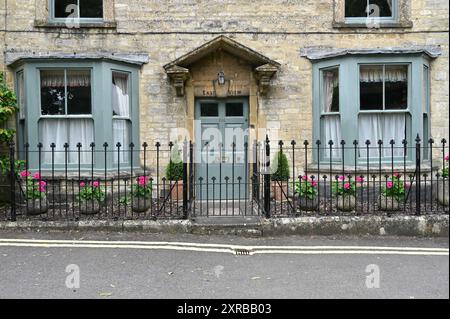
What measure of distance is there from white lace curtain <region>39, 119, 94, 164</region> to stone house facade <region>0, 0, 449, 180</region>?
0.02 meters

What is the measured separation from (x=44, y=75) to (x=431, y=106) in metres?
9.00

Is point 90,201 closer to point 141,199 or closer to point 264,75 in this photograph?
point 141,199

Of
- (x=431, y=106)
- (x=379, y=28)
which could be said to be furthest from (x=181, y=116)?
(x=431, y=106)

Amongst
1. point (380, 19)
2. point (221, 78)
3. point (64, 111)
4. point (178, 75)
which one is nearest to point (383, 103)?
point (380, 19)

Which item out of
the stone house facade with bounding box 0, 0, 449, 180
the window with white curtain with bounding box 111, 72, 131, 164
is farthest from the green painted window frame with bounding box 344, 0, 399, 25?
Result: the window with white curtain with bounding box 111, 72, 131, 164

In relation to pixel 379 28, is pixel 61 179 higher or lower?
lower

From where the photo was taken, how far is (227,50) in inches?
400

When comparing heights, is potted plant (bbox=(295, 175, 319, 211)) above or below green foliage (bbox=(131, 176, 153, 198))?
below

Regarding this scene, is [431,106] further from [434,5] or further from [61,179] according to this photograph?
[61,179]

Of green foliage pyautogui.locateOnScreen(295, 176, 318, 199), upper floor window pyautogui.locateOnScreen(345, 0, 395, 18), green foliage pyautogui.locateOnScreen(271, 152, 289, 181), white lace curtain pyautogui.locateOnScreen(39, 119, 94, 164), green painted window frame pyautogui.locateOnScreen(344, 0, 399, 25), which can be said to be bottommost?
green foliage pyautogui.locateOnScreen(295, 176, 318, 199)

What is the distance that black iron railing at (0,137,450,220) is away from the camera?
8016mm

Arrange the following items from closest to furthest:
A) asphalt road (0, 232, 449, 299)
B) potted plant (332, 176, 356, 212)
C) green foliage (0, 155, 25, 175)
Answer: asphalt road (0, 232, 449, 299)
potted plant (332, 176, 356, 212)
green foliage (0, 155, 25, 175)

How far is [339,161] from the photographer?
10328mm

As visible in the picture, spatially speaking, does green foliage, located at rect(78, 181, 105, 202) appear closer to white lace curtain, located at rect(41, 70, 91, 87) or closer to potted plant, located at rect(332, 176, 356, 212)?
white lace curtain, located at rect(41, 70, 91, 87)
